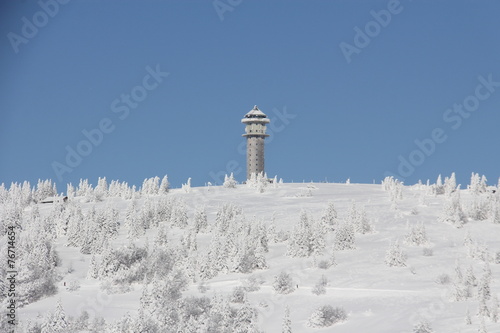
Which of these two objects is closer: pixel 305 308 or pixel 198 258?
pixel 305 308

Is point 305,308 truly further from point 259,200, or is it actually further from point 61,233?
point 259,200

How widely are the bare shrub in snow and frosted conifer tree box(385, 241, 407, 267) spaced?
1791 cm

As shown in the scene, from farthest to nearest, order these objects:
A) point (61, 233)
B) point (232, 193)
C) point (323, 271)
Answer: point (232, 193), point (61, 233), point (323, 271)

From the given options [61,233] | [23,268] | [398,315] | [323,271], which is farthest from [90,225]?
[398,315]

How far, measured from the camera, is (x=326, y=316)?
179ft

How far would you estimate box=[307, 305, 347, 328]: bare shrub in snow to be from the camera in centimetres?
5362

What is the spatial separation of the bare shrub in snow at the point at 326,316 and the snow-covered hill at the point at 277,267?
0.12 metres

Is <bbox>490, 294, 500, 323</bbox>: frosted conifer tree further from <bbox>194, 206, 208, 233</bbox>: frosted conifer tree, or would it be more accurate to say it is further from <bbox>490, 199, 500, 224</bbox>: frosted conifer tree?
<bbox>194, 206, 208, 233</bbox>: frosted conifer tree

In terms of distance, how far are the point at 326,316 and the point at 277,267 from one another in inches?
800

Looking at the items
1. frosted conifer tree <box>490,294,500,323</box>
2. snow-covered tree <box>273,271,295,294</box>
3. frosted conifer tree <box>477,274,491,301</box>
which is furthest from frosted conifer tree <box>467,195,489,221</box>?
frosted conifer tree <box>490,294,500,323</box>

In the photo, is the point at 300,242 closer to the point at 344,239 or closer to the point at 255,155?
the point at 344,239

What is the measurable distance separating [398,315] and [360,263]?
19.5m

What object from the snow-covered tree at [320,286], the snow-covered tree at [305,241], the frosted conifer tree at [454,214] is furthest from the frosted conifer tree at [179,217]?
the frosted conifer tree at [454,214]

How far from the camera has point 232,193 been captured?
134 metres
